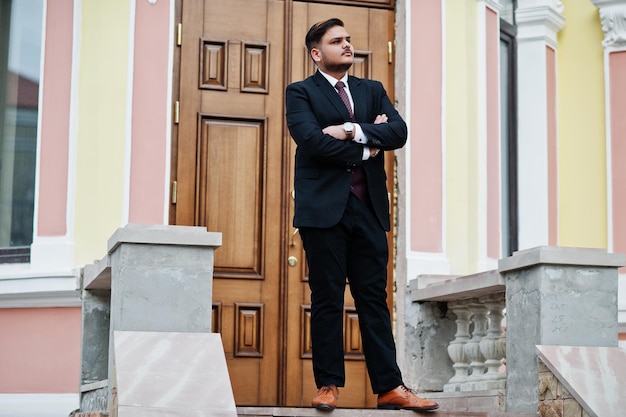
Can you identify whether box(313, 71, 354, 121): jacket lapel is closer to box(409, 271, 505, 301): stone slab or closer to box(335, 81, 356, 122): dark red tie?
box(335, 81, 356, 122): dark red tie

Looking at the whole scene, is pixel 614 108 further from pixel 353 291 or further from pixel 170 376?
pixel 170 376

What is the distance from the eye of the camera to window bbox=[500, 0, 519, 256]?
964cm

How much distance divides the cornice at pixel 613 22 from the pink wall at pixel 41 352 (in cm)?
486

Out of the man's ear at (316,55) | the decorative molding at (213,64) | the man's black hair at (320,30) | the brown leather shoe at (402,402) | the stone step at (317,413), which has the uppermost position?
the decorative molding at (213,64)

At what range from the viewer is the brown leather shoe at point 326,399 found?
5344mm

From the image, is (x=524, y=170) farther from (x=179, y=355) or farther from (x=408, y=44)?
(x=179, y=355)

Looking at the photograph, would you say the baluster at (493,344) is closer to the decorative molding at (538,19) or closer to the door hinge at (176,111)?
the door hinge at (176,111)

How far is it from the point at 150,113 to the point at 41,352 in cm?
173

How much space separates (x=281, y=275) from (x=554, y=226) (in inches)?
104

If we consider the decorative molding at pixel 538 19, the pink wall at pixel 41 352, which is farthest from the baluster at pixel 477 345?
the decorative molding at pixel 538 19

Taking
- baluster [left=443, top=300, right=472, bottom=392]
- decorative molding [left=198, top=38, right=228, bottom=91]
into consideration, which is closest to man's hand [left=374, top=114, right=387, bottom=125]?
baluster [left=443, top=300, right=472, bottom=392]

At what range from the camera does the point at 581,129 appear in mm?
9867

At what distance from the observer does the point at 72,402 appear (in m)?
7.61

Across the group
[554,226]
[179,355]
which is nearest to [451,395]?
[179,355]
